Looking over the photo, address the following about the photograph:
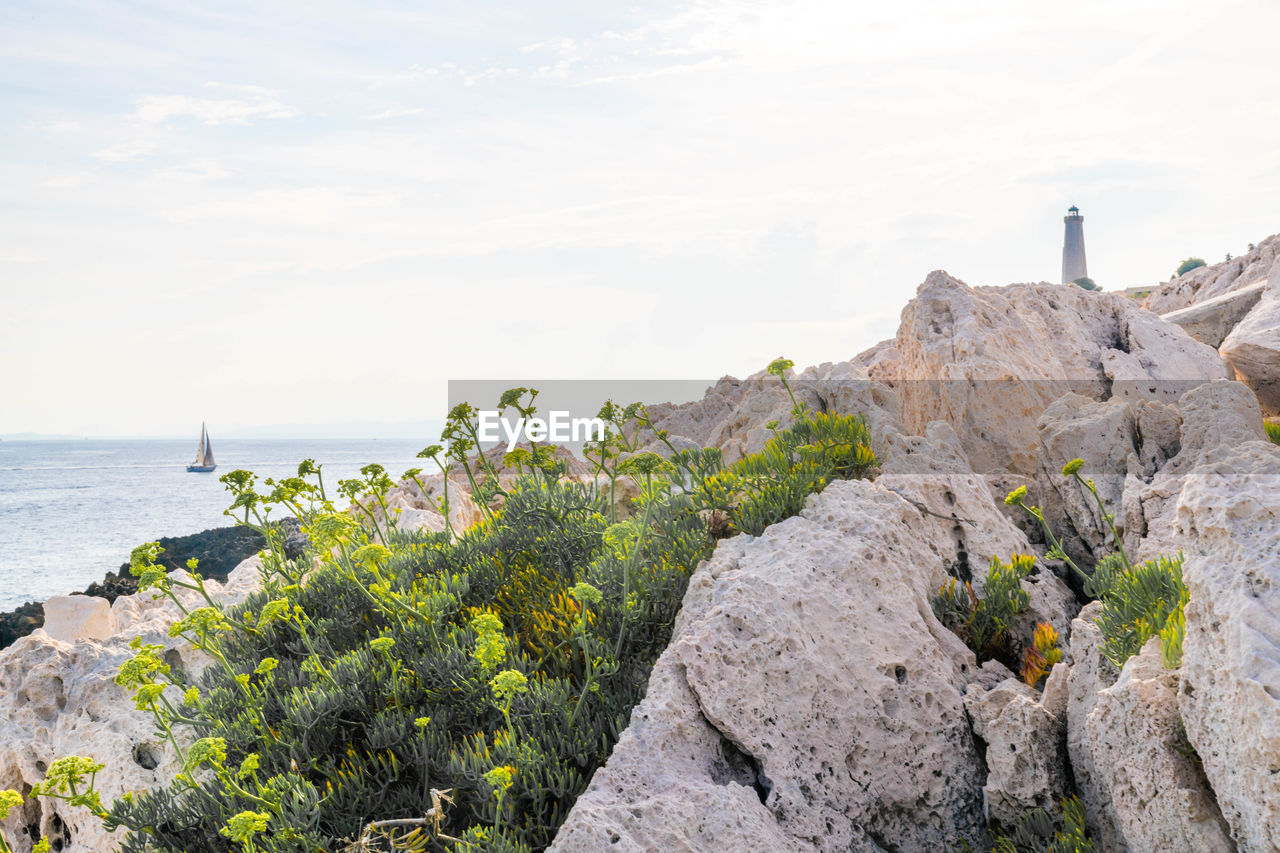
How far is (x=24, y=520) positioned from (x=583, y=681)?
270 ft

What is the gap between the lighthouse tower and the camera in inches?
4011

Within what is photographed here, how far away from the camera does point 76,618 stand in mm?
8891

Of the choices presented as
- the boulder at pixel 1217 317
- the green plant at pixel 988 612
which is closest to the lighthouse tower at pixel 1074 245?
the boulder at pixel 1217 317

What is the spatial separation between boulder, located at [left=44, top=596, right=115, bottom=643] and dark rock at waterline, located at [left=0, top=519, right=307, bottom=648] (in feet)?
12.6

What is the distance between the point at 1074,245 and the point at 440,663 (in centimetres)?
11379

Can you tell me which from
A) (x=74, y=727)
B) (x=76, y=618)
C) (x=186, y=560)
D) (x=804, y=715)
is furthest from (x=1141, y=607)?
(x=186, y=560)

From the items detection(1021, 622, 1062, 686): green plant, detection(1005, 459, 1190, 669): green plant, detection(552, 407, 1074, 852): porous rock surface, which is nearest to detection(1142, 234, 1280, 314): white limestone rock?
detection(1021, 622, 1062, 686): green plant

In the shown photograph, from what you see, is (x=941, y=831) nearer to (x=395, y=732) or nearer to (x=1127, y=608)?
(x=1127, y=608)

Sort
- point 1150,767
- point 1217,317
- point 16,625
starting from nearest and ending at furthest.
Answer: point 1150,767
point 1217,317
point 16,625

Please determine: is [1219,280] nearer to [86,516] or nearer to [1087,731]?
[1087,731]

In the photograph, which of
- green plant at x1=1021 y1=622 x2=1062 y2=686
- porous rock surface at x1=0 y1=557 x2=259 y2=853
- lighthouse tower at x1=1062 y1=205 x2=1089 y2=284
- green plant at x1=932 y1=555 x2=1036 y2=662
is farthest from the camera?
lighthouse tower at x1=1062 y1=205 x2=1089 y2=284

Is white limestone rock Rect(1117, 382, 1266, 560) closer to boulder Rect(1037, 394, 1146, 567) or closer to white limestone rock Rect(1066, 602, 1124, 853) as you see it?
boulder Rect(1037, 394, 1146, 567)

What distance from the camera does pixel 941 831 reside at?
16.5 feet

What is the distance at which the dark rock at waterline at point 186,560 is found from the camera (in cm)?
1772
